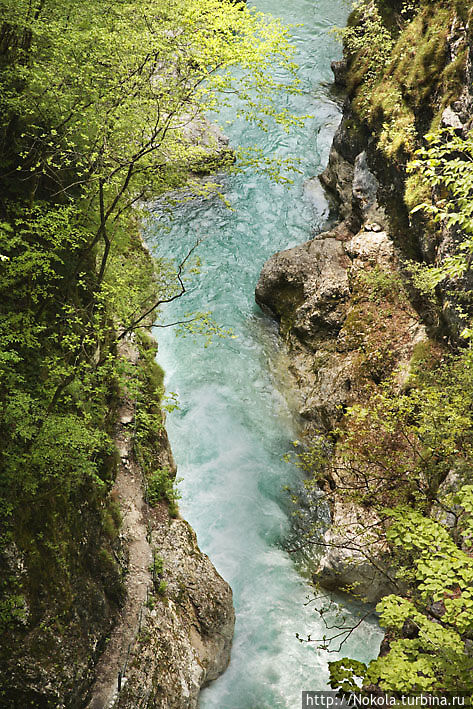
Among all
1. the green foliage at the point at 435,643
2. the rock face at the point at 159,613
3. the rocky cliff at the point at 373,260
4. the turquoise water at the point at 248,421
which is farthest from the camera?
the rocky cliff at the point at 373,260

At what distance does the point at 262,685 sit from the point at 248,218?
13899 millimetres

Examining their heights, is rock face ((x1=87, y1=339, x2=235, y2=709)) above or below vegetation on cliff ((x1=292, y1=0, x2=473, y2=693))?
below

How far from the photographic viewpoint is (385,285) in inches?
503

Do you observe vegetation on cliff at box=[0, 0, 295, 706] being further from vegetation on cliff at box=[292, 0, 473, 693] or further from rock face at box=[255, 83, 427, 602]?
rock face at box=[255, 83, 427, 602]

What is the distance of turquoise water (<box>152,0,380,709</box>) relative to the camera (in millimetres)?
9195

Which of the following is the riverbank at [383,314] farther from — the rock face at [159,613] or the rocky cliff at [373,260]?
the rock face at [159,613]

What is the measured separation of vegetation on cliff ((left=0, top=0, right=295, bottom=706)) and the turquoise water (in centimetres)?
206

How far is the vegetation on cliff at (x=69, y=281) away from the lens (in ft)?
19.4

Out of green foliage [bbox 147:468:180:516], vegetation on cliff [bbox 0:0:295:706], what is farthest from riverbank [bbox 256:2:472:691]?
vegetation on cliff [bbox 0:0:295:706]

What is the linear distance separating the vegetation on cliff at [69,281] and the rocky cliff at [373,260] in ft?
13.3

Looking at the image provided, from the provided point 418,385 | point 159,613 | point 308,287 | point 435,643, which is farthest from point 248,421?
point 435,643

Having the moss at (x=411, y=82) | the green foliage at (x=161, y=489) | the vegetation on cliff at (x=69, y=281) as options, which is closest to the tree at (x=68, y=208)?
the vegetation on cliff at (x=69, y=281)

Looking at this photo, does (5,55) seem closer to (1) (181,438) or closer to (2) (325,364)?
(1) (181,438)

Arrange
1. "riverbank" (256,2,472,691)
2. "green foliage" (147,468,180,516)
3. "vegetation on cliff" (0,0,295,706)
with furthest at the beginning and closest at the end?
"green foliage" (147,468,180,516), "riverbank" (256,2,472,691), "vegetation on cliff" (0,0,295,706)
